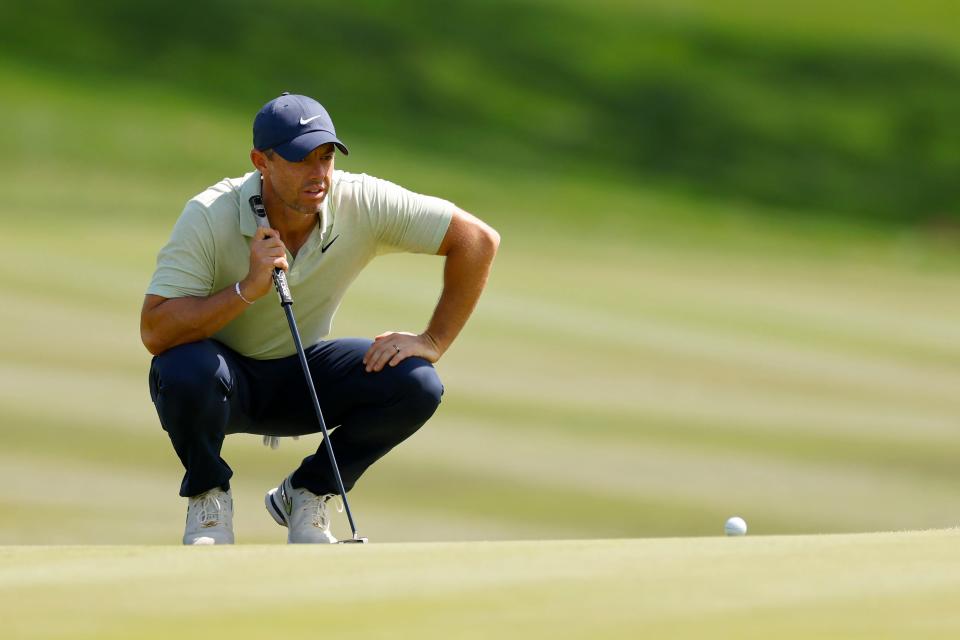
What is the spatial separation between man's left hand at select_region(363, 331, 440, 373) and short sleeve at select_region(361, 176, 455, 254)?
0.74 feet

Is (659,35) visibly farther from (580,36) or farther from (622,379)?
(622,379)

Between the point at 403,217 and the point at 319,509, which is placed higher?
the point at 403,217

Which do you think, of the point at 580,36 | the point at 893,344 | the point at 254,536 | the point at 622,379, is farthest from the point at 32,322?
the point at 580,36

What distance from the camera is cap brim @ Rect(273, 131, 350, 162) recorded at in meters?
4.34

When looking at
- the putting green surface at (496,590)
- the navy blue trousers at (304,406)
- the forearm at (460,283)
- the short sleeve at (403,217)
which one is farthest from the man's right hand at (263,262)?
the putting green surface at (496,590)

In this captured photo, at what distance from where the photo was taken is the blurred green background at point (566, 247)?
6875 mm

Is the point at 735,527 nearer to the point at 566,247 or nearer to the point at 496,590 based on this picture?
the point at 496,590

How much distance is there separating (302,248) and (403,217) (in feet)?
0.94

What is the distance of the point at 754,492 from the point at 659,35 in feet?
51.3

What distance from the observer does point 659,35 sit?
2202 centimetres

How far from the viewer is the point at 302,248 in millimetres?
4539

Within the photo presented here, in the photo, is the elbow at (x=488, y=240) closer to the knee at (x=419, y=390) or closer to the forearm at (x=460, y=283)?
the forearm at (x=460, y=283)

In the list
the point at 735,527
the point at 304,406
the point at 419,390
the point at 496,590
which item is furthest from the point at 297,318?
the point at 496,590

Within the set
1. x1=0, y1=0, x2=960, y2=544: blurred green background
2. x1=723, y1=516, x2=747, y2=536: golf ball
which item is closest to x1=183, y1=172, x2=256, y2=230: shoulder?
x1=723, y1=516, x2=747, y2=536: golf ball
